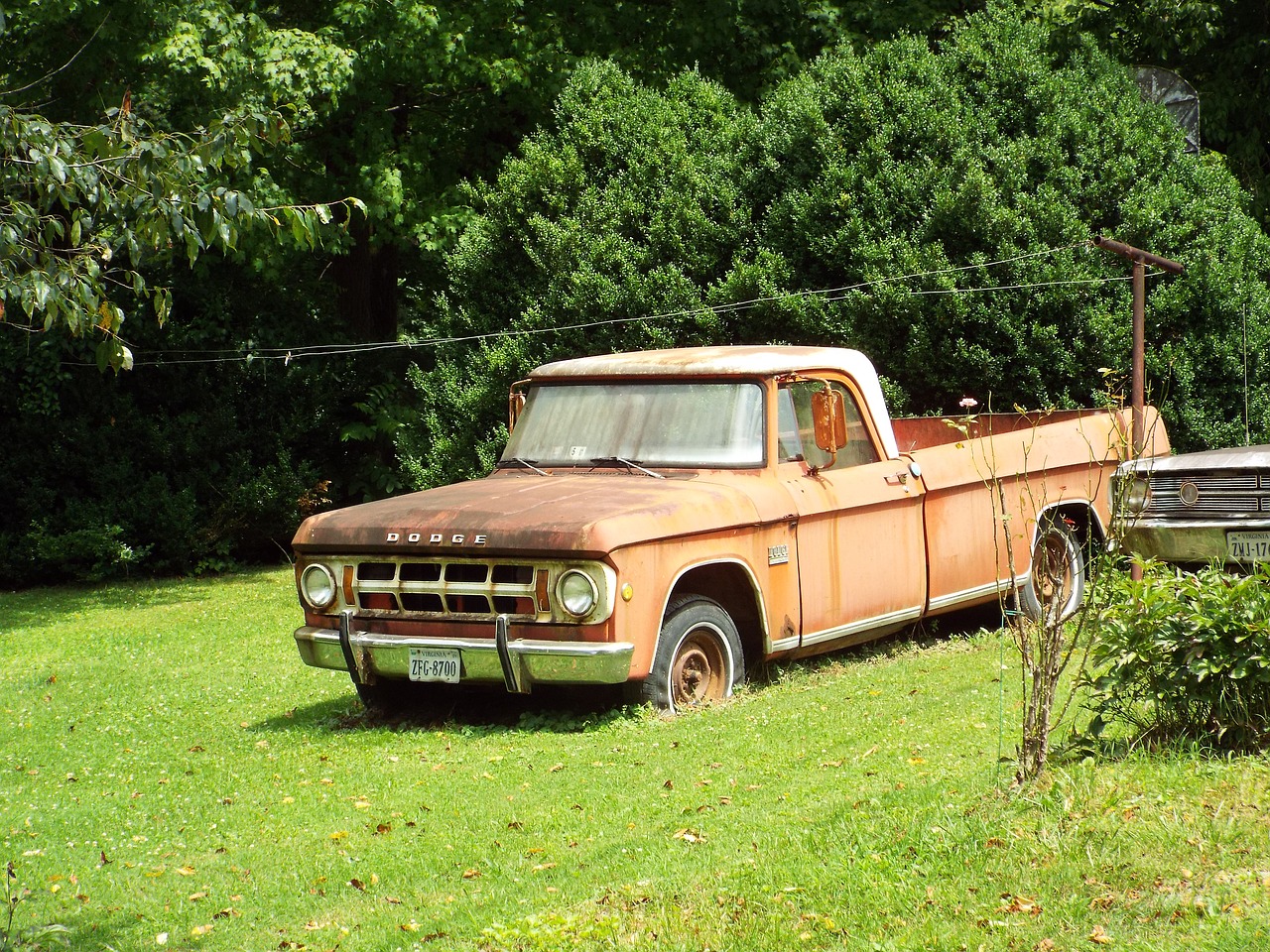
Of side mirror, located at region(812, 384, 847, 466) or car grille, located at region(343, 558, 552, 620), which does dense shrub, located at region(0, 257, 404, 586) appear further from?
side mirror, located at region(812, 384, 847, 466)

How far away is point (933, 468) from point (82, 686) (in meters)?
6.25

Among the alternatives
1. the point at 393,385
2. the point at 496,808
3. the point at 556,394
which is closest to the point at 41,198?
the point at 496,808

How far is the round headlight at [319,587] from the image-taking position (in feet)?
27.6

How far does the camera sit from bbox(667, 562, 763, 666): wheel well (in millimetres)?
8475

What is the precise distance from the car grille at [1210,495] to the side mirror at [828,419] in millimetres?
2030

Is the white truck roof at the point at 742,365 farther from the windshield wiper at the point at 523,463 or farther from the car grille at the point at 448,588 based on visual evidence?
the car grille at the point at 448,588

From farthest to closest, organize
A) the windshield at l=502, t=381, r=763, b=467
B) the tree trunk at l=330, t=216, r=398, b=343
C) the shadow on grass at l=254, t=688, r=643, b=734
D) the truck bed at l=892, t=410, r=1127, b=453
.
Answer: the tree trunk at l=330, t=216, r=398, b=343 → the truck bed at l=892, t=410, r=1127, b=453 → the windshield at l=502, t=381, r=763, b=467 → the shadow on grass at l=254, t=688, r=643, b=734

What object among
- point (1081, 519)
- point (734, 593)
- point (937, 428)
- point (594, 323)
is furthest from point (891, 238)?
point (734, 593)

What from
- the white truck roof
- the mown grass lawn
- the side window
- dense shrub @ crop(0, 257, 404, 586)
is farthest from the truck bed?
dense shrub @ crop(0, 257, 404, 586)

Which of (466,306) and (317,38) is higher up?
(317,38)

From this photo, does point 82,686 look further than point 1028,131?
No

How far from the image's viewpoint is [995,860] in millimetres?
4934

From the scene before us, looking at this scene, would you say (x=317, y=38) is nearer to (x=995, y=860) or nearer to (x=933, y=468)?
(x=933, y=468)

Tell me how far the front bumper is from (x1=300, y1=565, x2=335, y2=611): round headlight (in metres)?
0.22
